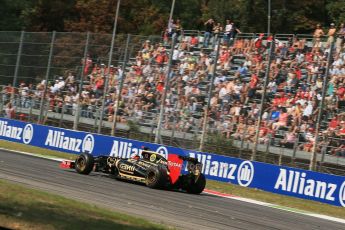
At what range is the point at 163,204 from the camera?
12.9 meters

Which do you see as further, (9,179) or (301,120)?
(301,120)

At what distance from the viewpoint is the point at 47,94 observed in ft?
96.0

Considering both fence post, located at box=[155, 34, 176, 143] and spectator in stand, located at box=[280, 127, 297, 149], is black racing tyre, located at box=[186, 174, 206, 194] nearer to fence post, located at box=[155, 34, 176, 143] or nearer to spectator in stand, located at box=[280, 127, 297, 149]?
spectator in stand, located at box=[280, 127, 297, 149]

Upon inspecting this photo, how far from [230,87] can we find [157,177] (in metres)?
8.35

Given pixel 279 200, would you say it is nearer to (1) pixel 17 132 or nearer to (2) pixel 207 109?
(2) pixel 207 109

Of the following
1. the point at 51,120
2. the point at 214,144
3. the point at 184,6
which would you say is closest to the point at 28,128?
the point at 51,120

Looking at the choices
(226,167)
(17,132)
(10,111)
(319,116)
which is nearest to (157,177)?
(226,167)

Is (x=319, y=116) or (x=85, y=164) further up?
(x=319, y=116)

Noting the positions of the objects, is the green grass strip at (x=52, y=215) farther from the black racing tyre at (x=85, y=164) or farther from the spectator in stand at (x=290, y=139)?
the spectator in stand at (x=290, y=139)

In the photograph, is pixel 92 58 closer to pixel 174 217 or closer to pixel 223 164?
pixel 223 164

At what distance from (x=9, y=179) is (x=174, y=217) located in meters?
4.22

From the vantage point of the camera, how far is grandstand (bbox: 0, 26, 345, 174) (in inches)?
804

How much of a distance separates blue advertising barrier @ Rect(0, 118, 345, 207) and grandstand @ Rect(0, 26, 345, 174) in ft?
1.70

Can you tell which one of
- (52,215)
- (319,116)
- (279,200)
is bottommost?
(52,215)
